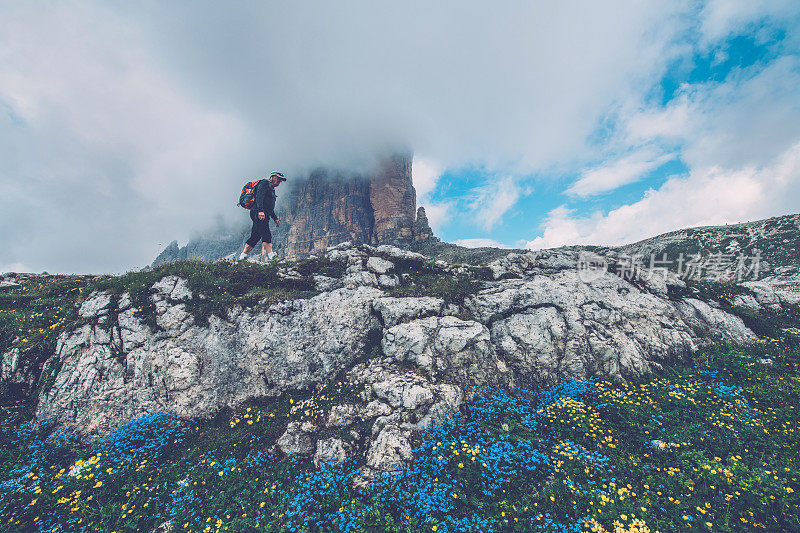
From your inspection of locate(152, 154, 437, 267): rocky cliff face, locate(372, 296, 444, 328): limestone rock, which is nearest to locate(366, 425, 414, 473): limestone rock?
locate(372, 296, 444, 328): limestone rock

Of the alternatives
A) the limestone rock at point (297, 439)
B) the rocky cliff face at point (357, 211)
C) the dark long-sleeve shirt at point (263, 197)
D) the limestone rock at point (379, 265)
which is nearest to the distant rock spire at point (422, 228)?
the rocky cliff face at point (357, 211)

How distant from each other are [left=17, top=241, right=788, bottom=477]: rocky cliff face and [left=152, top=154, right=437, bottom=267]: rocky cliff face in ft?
443

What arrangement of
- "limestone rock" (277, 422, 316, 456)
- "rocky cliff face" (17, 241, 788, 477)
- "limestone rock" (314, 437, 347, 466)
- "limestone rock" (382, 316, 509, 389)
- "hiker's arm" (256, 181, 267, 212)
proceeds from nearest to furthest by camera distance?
"limestone rock" (314, 437, 347, 466) < "limestone rock" (277, 422, 316, 456) < "rocky cliff face" (17, 241, 788, 477) < "limestone rock" (382, 316, 509, 389) < "hiker's arm" (256, 181, 267, 212)

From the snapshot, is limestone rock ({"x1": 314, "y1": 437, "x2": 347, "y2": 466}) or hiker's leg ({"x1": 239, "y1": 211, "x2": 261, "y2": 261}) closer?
limestone rock ({"x1": 314, "y1": 437, "x2": 347, "y2": 466})

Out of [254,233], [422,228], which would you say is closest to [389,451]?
[254,233]

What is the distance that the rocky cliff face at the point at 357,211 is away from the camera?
6166 inches

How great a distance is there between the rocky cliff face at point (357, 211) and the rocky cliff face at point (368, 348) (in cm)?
13507

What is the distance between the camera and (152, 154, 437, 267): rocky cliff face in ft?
514

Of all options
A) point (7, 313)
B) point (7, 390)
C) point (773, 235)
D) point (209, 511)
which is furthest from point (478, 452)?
point (773, 235)

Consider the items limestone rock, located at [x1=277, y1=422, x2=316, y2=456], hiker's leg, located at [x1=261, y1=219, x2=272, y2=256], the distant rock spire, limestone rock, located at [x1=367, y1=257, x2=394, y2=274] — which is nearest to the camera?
limestone rock, located at [x1=277, y1=422, x2=316, y2=456]

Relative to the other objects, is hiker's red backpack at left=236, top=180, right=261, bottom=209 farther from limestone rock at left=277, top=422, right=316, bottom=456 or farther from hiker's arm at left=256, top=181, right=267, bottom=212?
limestone rock at left=277, top=422, right=316, bottom=456

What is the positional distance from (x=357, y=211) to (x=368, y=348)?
167 m

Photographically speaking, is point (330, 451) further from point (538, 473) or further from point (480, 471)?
point (538, 473)

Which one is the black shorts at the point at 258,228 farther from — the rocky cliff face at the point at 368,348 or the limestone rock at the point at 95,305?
the limestone rock at the point at 95,305
